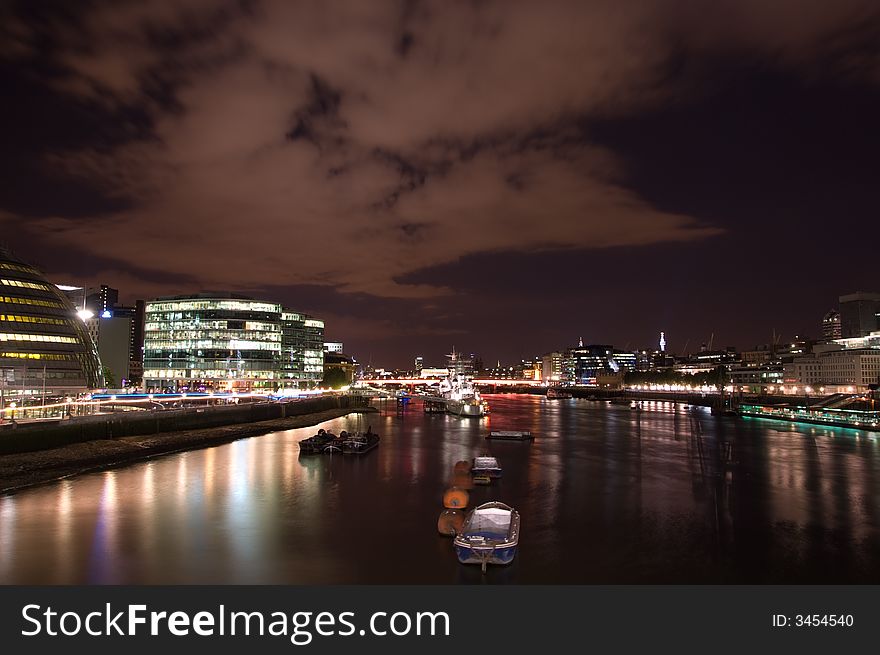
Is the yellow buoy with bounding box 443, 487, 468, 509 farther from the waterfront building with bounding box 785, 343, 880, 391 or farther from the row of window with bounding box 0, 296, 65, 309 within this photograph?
the waterfront building with bounding box 785, 343, 880, 391

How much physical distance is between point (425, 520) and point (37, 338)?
82645 millimetres

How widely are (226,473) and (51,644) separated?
30829 millimetres

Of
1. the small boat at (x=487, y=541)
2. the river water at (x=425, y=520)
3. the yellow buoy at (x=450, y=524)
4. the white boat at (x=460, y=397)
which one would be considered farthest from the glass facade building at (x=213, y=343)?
the small boat at (x=487, y=541)

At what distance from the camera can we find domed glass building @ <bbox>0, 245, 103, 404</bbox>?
83.6 metres

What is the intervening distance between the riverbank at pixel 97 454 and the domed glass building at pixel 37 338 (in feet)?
104

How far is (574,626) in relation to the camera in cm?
1745

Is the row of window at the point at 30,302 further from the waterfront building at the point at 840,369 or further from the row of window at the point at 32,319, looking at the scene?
the waterfront building at the point at 840,369

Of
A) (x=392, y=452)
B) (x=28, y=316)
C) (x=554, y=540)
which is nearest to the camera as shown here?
(x=554, y=540)

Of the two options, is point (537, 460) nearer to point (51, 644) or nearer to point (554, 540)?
point (554, 540)

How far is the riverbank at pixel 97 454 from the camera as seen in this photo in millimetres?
38750

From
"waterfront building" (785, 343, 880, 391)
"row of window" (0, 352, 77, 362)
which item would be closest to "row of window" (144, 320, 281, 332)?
"row of window" (0, 352, 77, 362)

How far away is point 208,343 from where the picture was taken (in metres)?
163

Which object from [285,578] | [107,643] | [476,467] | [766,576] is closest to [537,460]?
[476,467]

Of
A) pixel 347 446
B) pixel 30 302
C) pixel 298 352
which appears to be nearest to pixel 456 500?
pixel 347 446
